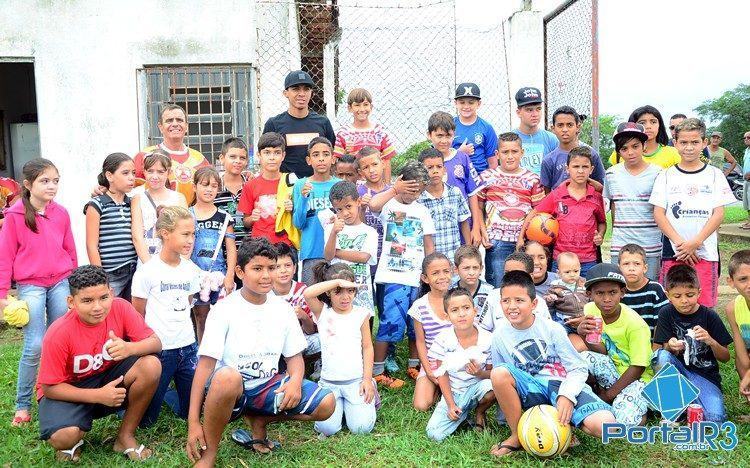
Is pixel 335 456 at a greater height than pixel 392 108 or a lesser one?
lesser

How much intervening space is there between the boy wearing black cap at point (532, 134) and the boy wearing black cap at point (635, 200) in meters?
0.70

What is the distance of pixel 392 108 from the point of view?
8.52 meters

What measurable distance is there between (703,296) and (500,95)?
176 inches

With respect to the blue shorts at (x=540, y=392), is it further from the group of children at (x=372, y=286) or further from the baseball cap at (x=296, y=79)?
the baseball cap at (x=296, y=79)

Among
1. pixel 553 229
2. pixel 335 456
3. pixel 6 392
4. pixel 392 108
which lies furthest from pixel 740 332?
pixel 392 108

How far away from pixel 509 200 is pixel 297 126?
1.69m

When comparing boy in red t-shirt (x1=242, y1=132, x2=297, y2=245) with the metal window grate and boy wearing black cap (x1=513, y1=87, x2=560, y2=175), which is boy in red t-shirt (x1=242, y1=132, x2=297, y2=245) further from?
the metal window grate

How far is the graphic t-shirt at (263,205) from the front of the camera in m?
4.71

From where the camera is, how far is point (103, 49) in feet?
25.4

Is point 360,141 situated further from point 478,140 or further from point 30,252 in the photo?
point 30,252

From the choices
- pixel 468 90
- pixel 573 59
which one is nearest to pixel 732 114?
pixel 573 59

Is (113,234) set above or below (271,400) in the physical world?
above

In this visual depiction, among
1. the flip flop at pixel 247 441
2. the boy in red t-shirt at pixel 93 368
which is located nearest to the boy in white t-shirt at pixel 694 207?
the flip flop at pixel 247 441

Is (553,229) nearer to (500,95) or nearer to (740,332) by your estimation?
(740,332)
